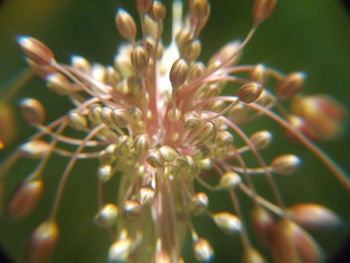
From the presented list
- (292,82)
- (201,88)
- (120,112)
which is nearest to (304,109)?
(292,82)

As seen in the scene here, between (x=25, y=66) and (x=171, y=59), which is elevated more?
(x=25, y=66)

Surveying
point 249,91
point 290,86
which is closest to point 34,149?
point 249,91

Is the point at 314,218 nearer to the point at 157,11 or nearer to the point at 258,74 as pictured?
the point at 258,74

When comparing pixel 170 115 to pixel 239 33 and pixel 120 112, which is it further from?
pixel 239 33

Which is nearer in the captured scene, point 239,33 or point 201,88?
point 201,88

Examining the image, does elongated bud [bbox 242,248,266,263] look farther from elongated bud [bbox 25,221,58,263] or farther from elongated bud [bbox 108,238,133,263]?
elongated bud [bbox 25,221,58,263]

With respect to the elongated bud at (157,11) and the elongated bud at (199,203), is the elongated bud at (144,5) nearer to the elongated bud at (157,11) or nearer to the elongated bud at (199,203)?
the elongated bud at (157,11)

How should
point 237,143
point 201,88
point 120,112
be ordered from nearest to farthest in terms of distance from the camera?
point 120,112 < point 201,88 < point 237,143

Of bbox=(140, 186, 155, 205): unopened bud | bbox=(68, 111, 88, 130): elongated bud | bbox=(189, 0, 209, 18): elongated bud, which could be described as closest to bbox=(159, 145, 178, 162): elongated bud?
bbox=(140, 186, 155, 205): unopened bud
